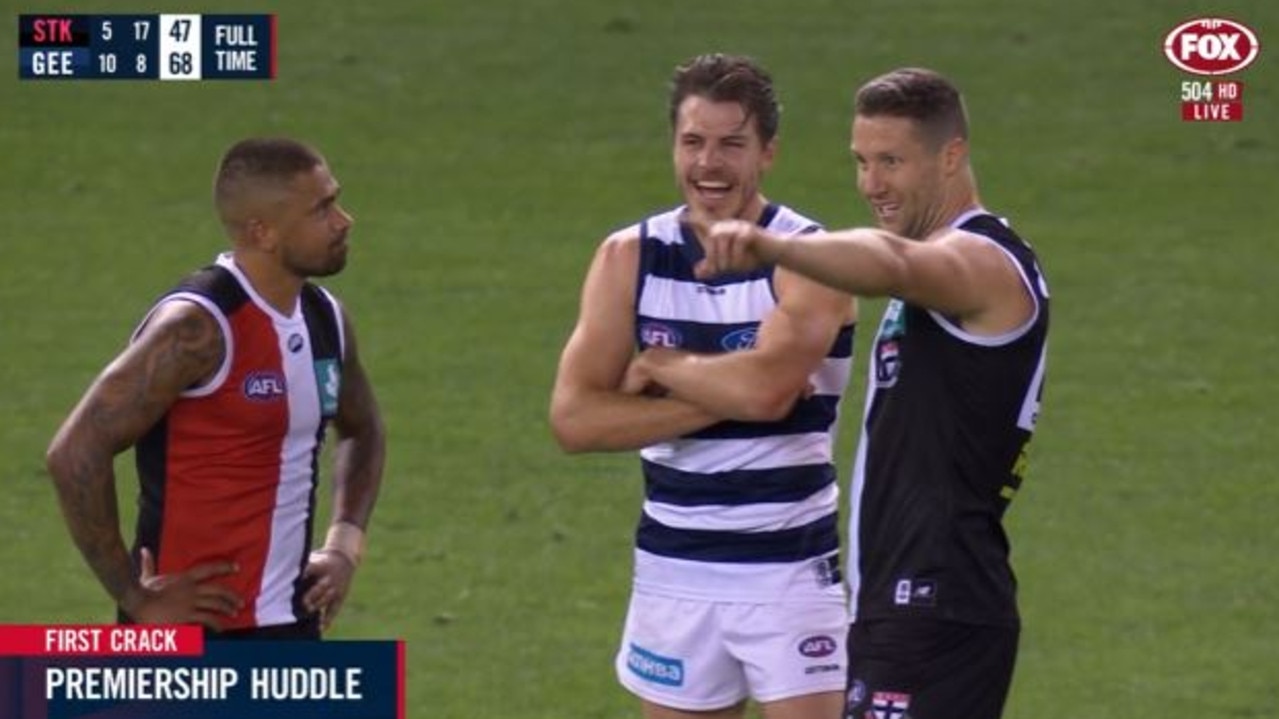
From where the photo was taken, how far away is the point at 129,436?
756 centimetres

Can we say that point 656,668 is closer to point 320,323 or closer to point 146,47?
point 320,323

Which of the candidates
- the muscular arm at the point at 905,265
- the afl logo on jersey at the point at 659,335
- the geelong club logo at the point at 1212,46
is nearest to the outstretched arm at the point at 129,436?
the afl logo on jersey at the point at 659,335

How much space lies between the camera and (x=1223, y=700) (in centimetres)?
1102

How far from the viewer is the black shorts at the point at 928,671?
6996 mm

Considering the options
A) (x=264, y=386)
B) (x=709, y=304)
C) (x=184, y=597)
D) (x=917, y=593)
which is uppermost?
(x=709, y=304)

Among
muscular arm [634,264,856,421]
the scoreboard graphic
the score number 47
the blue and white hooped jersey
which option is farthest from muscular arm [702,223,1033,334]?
the score number 47

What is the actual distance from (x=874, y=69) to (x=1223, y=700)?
37.9ft

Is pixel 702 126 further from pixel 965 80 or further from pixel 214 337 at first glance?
pixel 965 80

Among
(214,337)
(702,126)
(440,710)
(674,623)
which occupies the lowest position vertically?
(440,710)

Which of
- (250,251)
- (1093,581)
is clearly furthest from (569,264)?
(250,251)

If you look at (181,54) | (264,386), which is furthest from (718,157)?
(181,54)

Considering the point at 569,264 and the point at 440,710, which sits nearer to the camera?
the point at 440,710

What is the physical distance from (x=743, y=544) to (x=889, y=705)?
768 mm

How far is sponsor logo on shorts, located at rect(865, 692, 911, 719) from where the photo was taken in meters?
7.00
